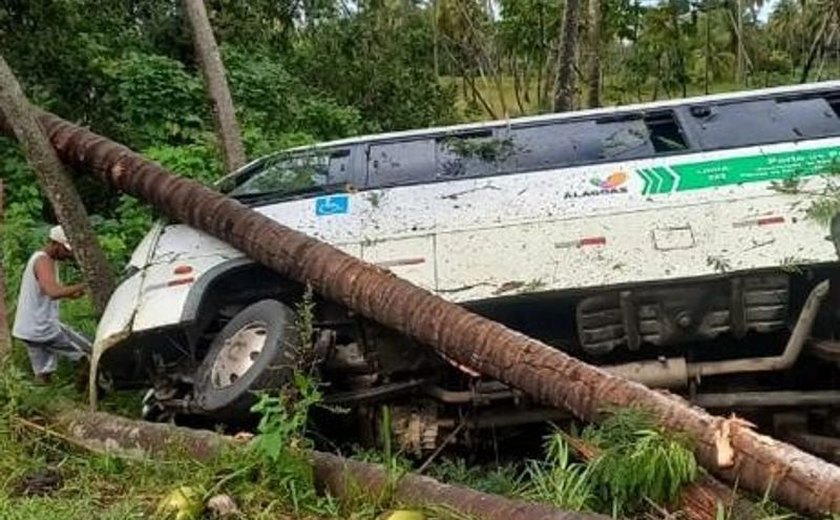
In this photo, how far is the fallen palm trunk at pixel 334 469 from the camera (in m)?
4.36

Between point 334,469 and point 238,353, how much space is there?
1129 mm

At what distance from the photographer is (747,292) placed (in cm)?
548

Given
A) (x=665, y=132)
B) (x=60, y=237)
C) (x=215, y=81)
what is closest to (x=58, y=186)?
(x=60, y=237)

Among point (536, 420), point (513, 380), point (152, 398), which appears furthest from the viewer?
point (152, 398)

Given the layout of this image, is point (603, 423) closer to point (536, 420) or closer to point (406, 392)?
point (536, 420)

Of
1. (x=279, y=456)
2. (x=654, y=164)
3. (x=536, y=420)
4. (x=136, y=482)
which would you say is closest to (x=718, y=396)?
(x=536, y=420)

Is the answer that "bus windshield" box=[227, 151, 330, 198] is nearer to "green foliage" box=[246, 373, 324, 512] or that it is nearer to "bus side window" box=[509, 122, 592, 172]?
"bus side window" box=[509, 122, 592, 172]

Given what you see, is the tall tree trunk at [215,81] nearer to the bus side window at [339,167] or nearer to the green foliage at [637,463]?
the bus side window at [339,167]

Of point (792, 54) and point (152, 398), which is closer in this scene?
point (152, 398)

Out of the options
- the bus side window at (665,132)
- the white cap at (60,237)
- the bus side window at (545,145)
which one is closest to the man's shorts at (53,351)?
the white cap at (60,237)

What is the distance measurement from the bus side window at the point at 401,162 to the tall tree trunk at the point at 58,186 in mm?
2232

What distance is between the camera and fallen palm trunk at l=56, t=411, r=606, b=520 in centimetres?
436

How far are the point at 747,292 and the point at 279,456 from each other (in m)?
2.50

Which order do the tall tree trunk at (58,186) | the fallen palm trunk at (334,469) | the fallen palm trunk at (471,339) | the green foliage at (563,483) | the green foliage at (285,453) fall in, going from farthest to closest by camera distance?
the tall tree trunk at (58,186) → the green foliage at (285,453) → the green foliage at (563,483) → the fallen palm trunk at (334,469) → the fallen palm trunk at (471,339)
